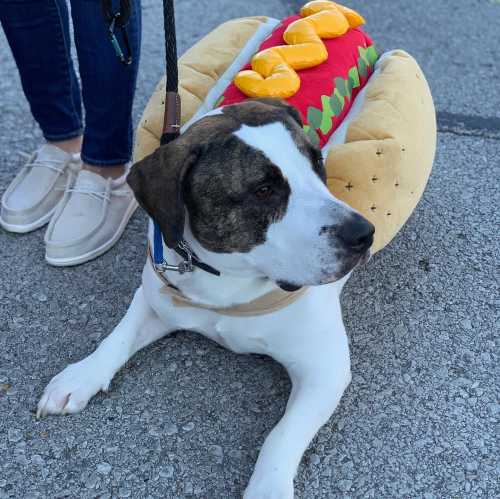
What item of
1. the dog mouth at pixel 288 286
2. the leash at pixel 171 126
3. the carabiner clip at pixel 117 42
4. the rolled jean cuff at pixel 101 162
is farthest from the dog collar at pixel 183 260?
the rolled jean cuff at pixel 101 162

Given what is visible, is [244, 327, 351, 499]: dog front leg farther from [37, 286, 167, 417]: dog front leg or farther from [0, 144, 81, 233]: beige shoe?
[0, 144, 81, 233]: beige shoe

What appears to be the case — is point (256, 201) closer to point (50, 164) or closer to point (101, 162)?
point (101, 162)

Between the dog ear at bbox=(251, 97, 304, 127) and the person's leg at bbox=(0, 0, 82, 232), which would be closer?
the dog ear at bbox=(251, 97, 304, 127)

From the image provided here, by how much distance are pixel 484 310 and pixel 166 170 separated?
1.59m

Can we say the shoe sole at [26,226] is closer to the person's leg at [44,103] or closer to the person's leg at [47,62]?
the person's leg at [44,103]

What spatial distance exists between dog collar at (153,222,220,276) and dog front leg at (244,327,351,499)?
0.44 metres

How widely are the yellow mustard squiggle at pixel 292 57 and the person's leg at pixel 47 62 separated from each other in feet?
3.31

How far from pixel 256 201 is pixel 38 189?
1724mm

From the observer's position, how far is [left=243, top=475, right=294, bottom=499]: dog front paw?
2033 millimetres

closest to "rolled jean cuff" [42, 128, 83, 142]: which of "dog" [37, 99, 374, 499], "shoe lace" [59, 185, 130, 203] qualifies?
"shoe lace" [59, 185, 130, 203]

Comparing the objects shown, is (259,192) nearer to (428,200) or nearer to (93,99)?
(93,99)

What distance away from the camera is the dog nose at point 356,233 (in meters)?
1.92

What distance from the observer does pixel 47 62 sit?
3.14 meters

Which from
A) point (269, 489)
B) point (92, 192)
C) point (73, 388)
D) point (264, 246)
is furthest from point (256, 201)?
point (92, 192)
